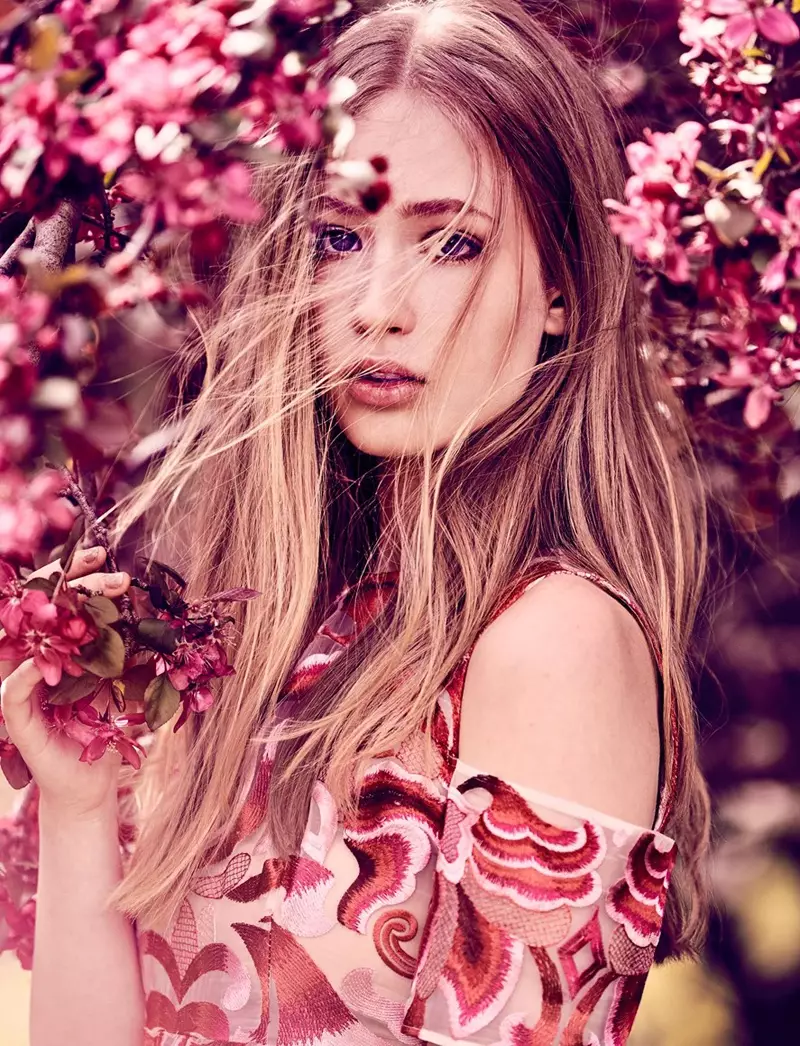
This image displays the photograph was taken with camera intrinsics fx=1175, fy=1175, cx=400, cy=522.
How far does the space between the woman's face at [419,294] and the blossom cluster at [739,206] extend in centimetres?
18

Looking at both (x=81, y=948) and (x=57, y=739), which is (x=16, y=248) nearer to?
(x=57, y=739)

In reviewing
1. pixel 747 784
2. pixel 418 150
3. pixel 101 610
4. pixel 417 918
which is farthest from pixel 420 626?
pixel 747 784

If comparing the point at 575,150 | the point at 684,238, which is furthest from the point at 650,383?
the point at 575,150

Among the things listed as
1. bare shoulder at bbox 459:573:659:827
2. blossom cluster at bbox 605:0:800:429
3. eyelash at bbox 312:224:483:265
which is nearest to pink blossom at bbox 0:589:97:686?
bare shoulder at bbox 459:573:659:827

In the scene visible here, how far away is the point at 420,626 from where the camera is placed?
55.9 inches

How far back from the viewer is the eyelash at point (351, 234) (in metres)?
1.38

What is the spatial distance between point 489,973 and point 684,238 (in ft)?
3.40

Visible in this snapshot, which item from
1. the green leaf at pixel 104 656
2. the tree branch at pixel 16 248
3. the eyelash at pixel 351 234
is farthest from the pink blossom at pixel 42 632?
the eyelash at pixel 351 234

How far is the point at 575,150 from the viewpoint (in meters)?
1.49

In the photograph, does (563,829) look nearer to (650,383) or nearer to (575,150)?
(650,383)

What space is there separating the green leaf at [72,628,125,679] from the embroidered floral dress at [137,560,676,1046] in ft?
1.23

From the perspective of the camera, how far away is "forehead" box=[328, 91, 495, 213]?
1358 millimetres

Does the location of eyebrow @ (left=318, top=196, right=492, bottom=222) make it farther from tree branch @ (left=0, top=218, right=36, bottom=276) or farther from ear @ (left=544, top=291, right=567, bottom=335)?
tree branch @ (left=0, top=218, right=36, bottom=276)

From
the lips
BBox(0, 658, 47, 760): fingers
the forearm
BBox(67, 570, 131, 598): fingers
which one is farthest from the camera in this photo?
the forearm
